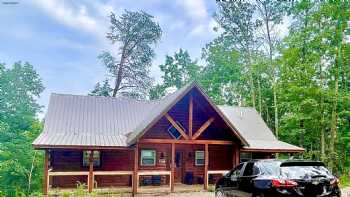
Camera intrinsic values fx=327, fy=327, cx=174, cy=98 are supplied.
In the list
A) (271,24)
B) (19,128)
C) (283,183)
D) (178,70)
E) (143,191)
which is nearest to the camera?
(283,183)

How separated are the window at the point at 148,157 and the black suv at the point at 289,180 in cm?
1035

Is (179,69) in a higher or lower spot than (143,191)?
higher

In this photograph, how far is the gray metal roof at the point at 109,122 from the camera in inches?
590

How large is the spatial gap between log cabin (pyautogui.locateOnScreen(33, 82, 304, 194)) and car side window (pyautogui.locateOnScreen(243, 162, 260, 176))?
651 centimetres

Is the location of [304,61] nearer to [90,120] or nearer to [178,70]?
[90,120]

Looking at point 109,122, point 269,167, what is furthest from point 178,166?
point 269,167

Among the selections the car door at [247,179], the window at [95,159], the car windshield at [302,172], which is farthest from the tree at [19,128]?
the car windshield at [302,172]

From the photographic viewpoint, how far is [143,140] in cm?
1466

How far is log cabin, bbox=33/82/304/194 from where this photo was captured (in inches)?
593

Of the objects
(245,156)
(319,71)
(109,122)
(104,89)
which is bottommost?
A: (245,156)

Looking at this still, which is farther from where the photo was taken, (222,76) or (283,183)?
(222,76)

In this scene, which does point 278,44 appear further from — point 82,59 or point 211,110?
point 82,59

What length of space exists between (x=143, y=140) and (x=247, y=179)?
7353 millimetres

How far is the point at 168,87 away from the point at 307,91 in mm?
24457
